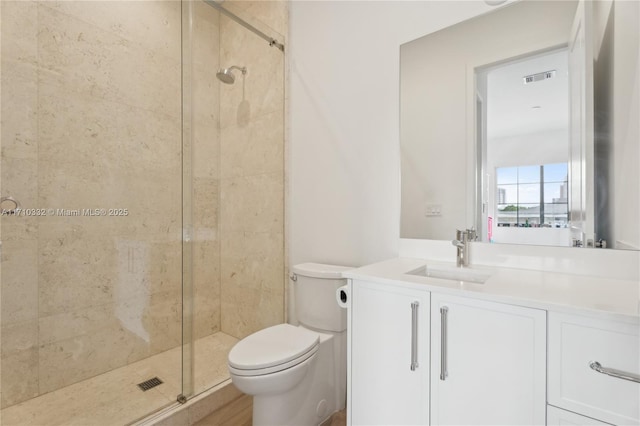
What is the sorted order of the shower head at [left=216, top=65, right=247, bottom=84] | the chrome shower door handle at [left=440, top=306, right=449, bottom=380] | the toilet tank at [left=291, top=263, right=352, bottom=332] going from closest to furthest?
the chrome shower door handle at [left=440, top=306, right=449, bottom=380] → the toilet tank at [left=291, top=263, right=352, bottom=332] → the shower head at [left=216, top=65, right=247, bottom=84]

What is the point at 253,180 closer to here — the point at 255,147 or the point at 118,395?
the point at 255,147

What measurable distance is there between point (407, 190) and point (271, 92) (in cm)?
122

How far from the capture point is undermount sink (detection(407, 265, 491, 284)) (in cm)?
125

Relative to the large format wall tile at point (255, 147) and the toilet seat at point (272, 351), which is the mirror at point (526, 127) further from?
the large format wall tile at point (255, 147)

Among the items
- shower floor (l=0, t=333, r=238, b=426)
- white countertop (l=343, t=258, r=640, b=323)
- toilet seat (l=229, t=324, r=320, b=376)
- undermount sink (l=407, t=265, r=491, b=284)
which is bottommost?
shower floor (l=0, t=333, r=238, b=426)

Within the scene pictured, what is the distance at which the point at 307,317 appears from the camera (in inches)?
66.0

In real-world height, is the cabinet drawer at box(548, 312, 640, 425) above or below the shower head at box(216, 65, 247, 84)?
below

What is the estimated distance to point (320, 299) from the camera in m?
1.64

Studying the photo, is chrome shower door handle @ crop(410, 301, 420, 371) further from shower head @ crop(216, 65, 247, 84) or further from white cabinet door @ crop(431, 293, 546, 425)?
shower head @ crop(216, 65, 247, 84)

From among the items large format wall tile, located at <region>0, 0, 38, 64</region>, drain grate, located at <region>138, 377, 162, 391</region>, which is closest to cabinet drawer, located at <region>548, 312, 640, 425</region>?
drain grate, located at <region>138, 377, 162, 391</region>

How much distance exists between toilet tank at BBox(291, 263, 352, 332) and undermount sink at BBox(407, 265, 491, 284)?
17.2 inches

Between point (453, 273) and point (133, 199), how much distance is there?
1.92 m

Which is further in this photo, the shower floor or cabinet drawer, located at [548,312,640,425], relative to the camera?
the shower floor

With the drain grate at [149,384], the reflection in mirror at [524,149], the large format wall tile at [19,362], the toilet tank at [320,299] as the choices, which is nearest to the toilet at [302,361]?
the toilet tank at [320,299]
